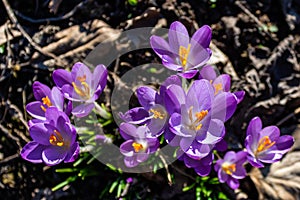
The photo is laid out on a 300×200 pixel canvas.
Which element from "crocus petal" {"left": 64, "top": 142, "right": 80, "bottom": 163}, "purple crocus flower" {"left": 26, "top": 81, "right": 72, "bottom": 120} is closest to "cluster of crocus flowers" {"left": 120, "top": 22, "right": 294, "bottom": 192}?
"crocus petal" {"left": 64, "top": 142, "right": 80, "bottom": 163}

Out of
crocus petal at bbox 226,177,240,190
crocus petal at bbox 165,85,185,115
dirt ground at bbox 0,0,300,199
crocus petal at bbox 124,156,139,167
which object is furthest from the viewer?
dirt ground at bbox 0,0,300,199

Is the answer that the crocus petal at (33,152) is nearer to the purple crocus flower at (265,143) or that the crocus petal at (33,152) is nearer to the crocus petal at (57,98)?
the crocus petal at (57,98)

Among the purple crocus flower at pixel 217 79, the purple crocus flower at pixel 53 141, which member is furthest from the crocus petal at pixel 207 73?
the purple crocus flower at pixel 53 141

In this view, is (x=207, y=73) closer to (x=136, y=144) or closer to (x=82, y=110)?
(x=136, y=144)

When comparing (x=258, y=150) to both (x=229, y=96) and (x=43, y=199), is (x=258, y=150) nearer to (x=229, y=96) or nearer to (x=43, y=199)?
(x=229, y=96)

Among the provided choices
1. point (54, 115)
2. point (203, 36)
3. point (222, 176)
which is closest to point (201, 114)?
point (203, 36)

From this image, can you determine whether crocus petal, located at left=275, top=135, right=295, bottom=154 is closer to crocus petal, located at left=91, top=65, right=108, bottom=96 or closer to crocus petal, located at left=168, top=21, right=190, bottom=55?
crocus petal, located at left=168, top=21, right=190, bottom=55

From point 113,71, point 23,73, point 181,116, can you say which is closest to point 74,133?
point 181,116
